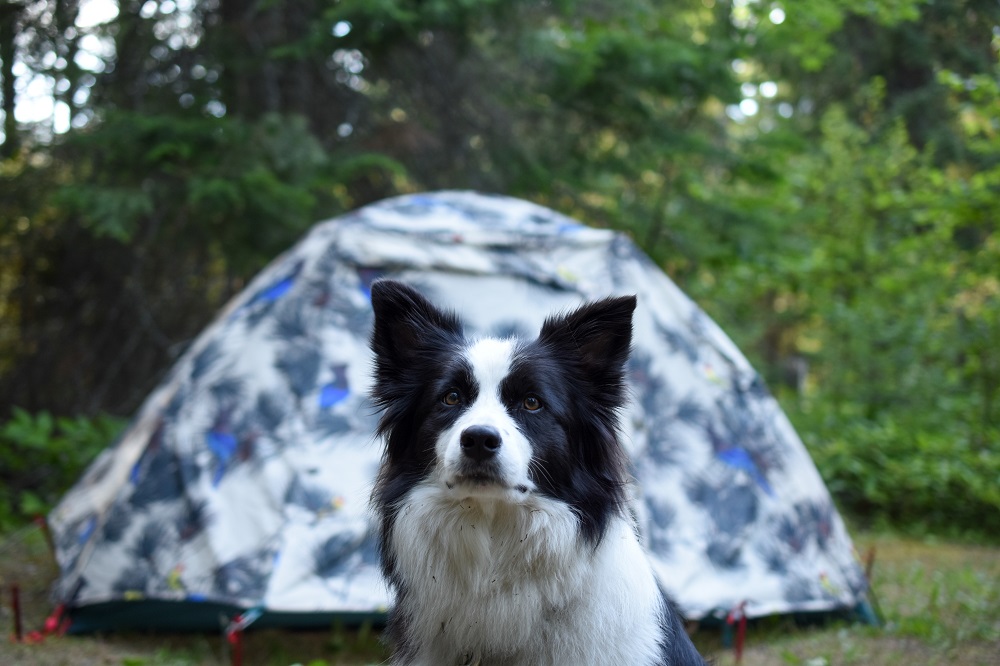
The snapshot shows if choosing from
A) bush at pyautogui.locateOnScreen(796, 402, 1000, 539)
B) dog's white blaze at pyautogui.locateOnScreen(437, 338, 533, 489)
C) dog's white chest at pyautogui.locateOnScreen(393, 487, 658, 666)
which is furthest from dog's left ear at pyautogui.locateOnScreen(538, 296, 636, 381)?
bush at pyautogui.locateOnScreen(796, 402, 1000, 539)

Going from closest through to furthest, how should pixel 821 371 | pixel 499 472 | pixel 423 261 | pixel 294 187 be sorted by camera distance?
pixel 499 472
pixel 423 261
pixel 294 187
pixel 821 371

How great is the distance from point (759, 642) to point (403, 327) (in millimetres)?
2624

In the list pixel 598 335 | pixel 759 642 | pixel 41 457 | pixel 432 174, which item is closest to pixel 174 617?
pixel 598 335

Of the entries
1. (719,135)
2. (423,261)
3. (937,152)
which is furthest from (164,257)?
(937,152)

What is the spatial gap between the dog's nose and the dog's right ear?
0.53 metres

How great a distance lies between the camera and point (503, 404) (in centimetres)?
247

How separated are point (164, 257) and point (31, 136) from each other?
1424mm

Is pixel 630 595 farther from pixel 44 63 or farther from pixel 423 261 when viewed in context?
pixel 44 63

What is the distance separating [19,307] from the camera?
279 inches

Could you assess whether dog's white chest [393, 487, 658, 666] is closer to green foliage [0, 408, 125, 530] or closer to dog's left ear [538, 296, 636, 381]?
dog's left ear [538, 296, 636, 381]

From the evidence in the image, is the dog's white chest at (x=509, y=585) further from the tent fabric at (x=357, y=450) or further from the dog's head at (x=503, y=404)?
the tent fabric at (x=357, y=450)

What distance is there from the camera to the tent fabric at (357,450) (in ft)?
12.5

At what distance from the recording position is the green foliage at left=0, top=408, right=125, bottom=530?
5879 mm

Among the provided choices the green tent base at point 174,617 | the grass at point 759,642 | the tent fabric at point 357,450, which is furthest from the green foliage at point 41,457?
the green tent base at point 174,617
